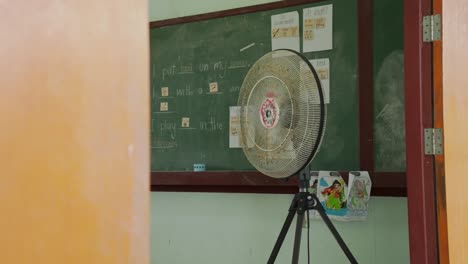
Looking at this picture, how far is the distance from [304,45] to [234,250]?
1324 mm

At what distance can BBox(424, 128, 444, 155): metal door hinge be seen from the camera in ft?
6.48

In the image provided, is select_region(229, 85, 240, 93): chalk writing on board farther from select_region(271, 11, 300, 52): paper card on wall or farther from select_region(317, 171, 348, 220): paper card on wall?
select_region(317, 171, 348, 220): paper card on wall

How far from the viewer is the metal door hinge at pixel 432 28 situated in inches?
79.2

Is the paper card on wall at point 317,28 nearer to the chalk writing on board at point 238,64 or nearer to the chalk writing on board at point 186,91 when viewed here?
the chalk writing on board at point 238,64

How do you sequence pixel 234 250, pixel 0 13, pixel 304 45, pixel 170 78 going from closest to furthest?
pixel 0 13 < pixel 304 45 < pixel 234 250 < pixel 170 78

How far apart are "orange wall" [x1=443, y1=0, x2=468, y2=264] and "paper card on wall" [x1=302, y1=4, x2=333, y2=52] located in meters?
1.02

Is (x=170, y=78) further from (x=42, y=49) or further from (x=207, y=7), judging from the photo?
(x=42, y=49)

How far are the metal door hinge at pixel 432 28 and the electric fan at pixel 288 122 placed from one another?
0.45 m

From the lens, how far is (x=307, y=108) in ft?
7.28

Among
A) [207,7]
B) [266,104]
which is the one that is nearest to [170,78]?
[207,7]

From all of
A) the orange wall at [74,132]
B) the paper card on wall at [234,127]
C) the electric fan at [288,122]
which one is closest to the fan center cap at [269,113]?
the electric fan at [288,122]

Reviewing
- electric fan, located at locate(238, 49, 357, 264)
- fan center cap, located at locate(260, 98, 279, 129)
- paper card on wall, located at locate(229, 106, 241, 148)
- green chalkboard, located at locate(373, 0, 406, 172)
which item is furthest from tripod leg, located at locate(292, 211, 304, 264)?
paper card on wall, located at locate(229, 106, 241, 148)

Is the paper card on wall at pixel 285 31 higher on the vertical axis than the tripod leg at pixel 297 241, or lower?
higher

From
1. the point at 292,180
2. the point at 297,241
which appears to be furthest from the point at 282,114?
the point at 292,180
